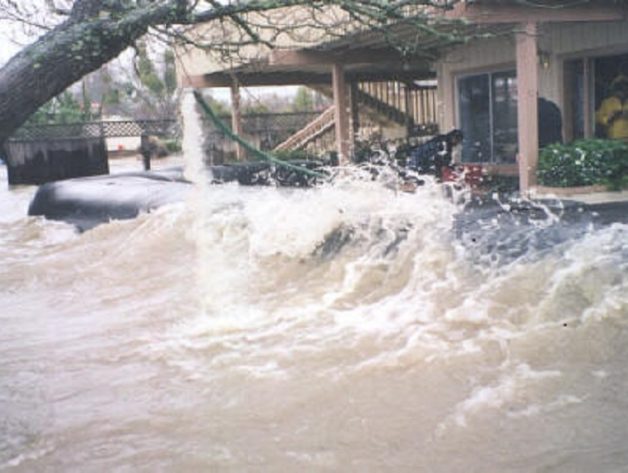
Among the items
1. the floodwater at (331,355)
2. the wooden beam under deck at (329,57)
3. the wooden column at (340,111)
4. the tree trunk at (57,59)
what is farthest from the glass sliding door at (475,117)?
the tree trunk at (57,59)

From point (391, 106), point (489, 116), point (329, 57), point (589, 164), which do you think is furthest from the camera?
point (391, 106)

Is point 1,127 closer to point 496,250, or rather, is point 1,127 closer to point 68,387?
point 68,387

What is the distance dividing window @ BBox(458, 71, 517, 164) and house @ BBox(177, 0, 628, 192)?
19 mm

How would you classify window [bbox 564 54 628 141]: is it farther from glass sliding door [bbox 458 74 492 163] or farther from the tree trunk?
the tree trunk

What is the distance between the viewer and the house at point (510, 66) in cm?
1066

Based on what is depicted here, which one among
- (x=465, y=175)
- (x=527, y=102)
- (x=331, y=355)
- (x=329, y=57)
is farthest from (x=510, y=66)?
(x=331, y=355)

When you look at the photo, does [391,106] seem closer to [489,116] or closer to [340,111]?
[340,111]

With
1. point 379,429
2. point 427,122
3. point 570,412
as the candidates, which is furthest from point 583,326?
point 427,122

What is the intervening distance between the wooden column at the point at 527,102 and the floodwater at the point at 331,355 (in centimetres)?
138

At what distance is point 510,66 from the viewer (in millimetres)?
14305

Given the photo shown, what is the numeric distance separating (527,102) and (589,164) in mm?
1240

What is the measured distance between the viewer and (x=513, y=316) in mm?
6664

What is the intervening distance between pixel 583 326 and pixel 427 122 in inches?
635

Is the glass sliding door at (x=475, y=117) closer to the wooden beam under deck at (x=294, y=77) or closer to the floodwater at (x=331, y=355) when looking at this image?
the wooden beam under deck at (x=294, y=77)
